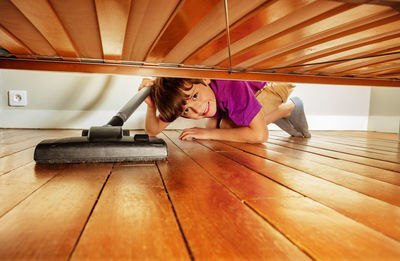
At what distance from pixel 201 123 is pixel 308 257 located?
7.01 feet

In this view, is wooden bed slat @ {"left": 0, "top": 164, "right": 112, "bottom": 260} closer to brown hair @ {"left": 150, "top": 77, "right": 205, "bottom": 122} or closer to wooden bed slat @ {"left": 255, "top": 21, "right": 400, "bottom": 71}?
wooden bed slat @ {"left": 255, "top": 21, "right": 400, "bottom": 71}

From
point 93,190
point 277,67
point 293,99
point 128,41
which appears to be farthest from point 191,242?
point 293,99

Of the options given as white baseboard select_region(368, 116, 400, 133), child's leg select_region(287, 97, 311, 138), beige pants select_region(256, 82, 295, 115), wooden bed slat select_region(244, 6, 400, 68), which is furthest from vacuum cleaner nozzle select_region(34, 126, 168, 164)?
white baseboard select_region(368, 116, 400, 133)

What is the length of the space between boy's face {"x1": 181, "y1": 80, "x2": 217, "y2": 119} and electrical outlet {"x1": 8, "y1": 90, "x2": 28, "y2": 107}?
1.38 metres

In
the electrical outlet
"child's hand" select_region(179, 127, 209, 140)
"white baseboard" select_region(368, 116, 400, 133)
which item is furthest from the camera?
"white baseboard" select_region(368, 116, 400, 133)

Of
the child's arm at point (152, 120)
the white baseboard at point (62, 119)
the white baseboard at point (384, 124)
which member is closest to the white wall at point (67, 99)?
the white baseboard at point (62, 119)

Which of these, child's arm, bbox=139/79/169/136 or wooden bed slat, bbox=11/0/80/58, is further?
child's arm, bbox=139/79/169/136

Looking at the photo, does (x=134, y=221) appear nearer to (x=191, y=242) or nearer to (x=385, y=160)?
(x=191, y=242)

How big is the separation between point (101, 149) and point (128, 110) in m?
0.48

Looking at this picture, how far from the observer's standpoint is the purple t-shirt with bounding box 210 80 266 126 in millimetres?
1386

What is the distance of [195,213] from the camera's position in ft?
1.40

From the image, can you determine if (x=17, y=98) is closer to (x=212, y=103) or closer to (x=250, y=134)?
(x=212, y=103)

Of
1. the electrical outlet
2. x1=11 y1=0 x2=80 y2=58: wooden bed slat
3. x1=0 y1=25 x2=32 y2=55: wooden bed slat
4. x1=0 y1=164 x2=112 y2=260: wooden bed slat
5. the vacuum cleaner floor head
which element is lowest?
x1=0 y1=164 x2=112 y2=260: wooden bed slat

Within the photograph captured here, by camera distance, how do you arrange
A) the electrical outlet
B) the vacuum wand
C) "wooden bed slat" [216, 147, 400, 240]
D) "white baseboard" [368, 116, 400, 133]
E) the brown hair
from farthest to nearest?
1. "white baseboard" [368, 116, 400, 133]
2. the electrical outlet
3. the brown hair
4. the vacuum wand
5. "wooden bed slat" [216, 147, 400, 240]
